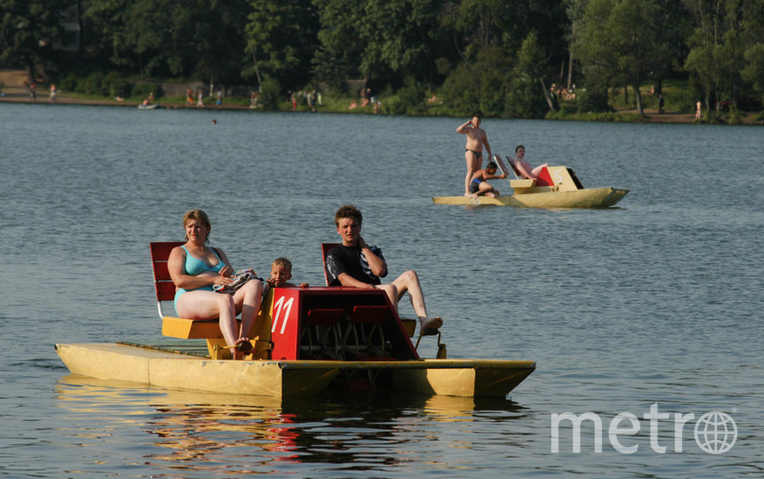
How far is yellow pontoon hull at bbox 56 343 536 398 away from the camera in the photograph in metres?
11.6

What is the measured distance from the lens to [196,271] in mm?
12750

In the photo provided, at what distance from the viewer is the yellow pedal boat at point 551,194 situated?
32.3 meters

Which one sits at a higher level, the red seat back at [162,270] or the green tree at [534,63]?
the green tree at [534,63]

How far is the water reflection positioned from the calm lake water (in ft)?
0.10

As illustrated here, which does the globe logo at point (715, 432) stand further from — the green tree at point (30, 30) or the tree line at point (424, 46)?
the green tree at point (30, 30)

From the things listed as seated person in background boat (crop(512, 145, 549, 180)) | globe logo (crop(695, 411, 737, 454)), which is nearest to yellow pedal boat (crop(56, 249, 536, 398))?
globe logo (crop(695, 411, 737, 454))

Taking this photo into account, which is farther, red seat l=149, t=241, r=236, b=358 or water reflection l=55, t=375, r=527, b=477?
red seat l=149, t=241, r=236, b=358

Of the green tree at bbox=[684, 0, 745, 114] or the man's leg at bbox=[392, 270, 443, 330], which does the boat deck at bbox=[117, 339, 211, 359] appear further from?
the green tree at bbox=[684, 0, 745, 114]

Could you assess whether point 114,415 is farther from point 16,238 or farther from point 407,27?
point 407,27

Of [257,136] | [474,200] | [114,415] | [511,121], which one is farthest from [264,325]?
[511,121]

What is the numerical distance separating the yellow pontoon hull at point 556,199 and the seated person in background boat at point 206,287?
19.9 meters

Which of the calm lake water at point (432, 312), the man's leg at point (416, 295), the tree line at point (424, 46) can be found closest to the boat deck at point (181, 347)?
the calm lake water at point (432, 312)

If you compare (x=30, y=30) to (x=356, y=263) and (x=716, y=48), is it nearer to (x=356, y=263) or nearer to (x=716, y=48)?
(x=716, y=48)

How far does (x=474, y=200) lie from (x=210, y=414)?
2147 cm
